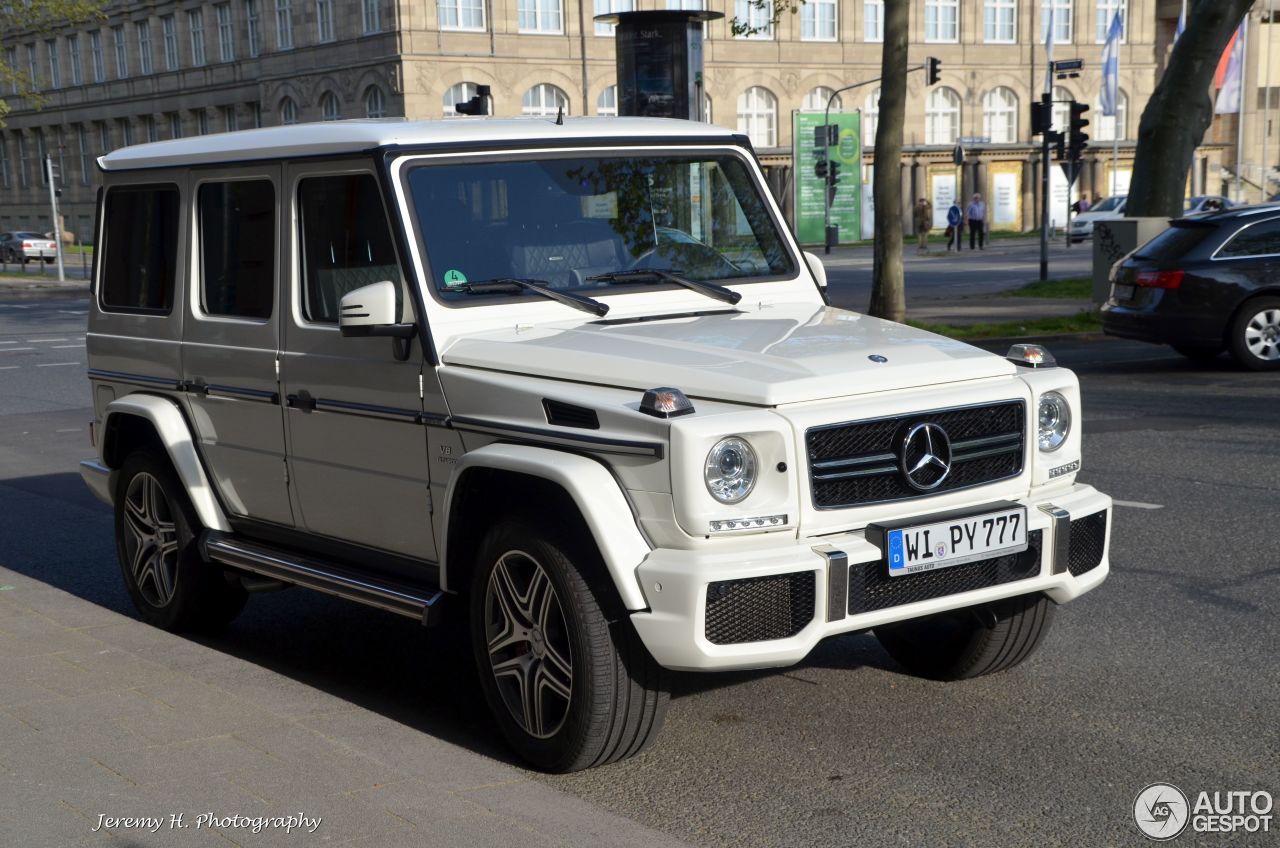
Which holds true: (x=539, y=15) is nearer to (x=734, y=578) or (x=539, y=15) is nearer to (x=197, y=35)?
(x=197, y=35)

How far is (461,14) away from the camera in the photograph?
2359 inches

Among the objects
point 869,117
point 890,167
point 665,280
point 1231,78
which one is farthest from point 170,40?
point 665,280

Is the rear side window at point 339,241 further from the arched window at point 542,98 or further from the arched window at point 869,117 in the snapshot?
the arched window at point 869,117

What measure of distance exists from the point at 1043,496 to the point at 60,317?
30.7 m

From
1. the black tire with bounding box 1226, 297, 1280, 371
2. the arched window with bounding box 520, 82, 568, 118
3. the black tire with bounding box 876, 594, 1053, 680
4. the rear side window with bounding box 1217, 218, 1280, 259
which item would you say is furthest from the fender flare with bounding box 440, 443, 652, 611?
the arched window with bounding box 520, 82, 568, 118

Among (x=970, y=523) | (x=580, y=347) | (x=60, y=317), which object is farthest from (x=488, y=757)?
(x=60, y=317)

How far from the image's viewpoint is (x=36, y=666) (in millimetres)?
5645

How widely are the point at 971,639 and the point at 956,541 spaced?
1.01m

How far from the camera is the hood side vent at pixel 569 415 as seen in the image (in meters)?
A: 4.55

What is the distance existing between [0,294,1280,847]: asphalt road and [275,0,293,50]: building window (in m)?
59.9

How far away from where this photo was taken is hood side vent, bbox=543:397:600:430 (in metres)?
4.55

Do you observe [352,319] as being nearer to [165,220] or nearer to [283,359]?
[283,359]

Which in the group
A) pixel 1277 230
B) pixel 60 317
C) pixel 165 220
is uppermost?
pixel 165 220

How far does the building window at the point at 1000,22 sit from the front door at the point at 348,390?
67445 millimetres
